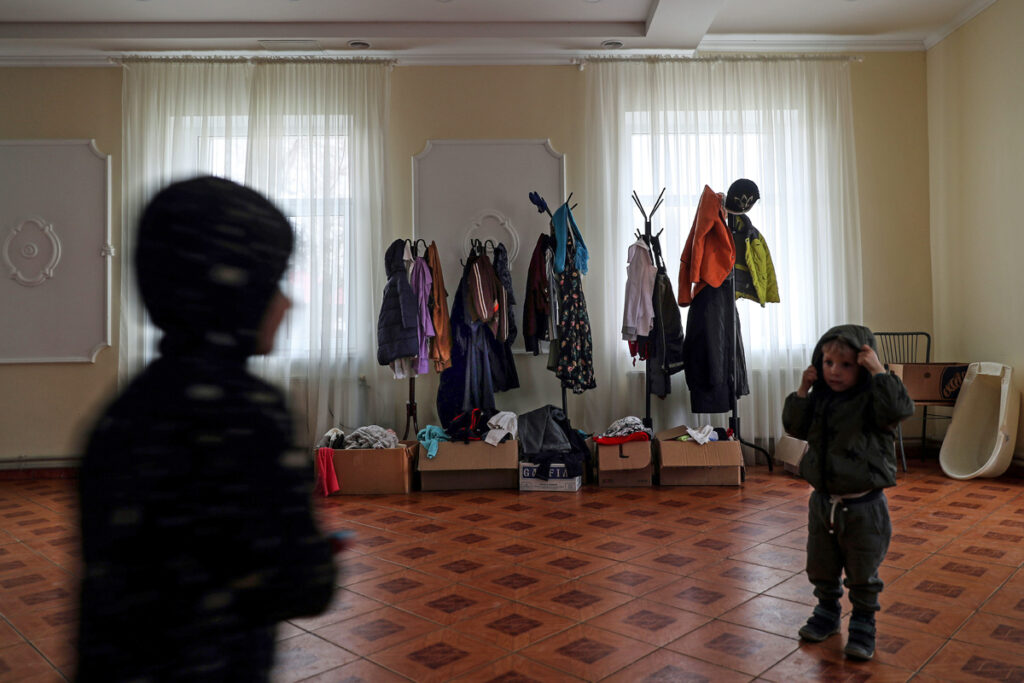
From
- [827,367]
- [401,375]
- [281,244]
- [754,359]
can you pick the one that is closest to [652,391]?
[754,359]

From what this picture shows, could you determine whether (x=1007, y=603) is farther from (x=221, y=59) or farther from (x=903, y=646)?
(x=221, y=59)

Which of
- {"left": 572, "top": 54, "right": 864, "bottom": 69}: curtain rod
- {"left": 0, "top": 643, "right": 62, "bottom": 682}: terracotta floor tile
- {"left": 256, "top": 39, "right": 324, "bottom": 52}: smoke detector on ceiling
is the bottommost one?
{"left": 0, "top": 643, "right": 62, "bottom": 682}: terracotta floor tile

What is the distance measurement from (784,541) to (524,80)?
3.58m

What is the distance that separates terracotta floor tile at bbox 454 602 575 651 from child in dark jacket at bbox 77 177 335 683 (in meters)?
1.81

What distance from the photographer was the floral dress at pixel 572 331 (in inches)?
190

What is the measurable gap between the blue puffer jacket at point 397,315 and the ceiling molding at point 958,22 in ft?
13.0

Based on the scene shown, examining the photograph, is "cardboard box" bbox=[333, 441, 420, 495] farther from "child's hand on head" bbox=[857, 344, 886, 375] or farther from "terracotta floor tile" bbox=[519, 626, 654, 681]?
"child's hand on head" bbox=[857, 344, 886, 375]

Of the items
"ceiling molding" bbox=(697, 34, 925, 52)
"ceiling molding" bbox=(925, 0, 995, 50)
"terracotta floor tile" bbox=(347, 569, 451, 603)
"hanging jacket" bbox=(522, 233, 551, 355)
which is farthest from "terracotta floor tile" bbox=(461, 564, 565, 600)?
"ceiling molding" bbox=(925, 0, 995, 50)

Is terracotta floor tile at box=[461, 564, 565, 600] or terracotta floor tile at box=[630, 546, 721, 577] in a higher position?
terracotta floor tile at box=[630, 546, 721, 577]

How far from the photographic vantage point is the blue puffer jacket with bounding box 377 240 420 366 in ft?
15.6

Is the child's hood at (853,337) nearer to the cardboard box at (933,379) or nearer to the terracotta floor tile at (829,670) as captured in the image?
the terracotta floor tile at (829,670)

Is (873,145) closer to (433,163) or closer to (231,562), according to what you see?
(433,163)

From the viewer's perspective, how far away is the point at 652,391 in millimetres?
5020

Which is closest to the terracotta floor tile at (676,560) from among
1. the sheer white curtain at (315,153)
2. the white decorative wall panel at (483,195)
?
the white decorative wall panel at (483,195)
